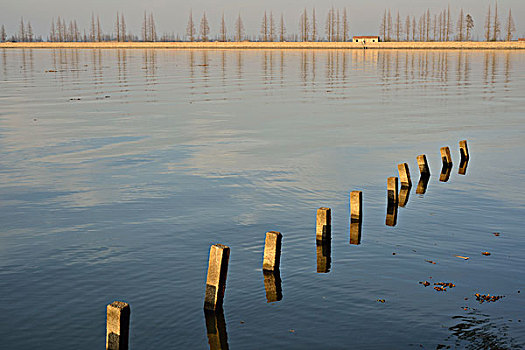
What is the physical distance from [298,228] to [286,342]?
774 centimetres

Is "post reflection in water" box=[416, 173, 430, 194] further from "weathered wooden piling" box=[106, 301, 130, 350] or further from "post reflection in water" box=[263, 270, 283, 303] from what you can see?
"weathered wooden piling" box=[106, 301, 130, 350]

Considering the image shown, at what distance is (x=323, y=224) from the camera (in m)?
19.1

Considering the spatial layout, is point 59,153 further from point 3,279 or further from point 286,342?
point 286,342

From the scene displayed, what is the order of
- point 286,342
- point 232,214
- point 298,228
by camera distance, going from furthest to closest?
1. point 232,214
2. point 298,228
3. point 286,342

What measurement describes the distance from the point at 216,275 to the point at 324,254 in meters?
5.43

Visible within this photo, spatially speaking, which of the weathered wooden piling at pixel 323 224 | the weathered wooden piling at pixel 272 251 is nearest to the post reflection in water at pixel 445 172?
the weathered wooden piling at pixel 323 224

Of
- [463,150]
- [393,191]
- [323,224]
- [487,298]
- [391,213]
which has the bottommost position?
[487,298]

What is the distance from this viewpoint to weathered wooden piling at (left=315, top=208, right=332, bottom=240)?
18.9 m

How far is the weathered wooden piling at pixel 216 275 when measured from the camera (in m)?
13.8

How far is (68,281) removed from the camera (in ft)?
55.2

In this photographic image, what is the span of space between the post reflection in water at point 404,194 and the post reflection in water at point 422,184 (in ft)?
1.73

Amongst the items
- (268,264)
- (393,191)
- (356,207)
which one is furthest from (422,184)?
(268,264)

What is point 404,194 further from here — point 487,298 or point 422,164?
point 487,298

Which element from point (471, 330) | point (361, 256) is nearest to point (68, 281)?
point (361, 256)
